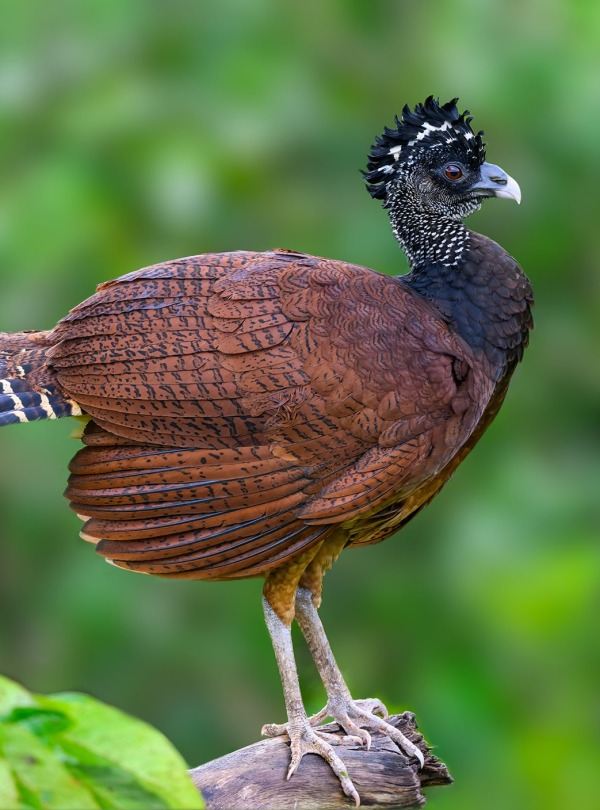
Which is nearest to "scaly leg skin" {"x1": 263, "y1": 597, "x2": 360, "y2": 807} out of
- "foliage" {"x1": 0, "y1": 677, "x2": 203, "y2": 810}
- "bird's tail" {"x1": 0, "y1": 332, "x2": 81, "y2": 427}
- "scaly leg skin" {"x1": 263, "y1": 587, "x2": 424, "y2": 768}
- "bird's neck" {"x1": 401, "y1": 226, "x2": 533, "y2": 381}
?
"scaly leg skin" {"x1": 263, "y1": 587, "x2": 424, "y2": 768}

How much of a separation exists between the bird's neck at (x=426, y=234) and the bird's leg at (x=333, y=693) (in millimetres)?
964

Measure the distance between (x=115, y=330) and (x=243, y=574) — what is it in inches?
26.4

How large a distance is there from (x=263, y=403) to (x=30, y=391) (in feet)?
1.99

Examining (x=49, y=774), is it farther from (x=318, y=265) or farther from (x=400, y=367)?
(x=318, y=265)

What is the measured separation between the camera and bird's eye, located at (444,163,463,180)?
296 cm

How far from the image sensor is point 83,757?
3.15 ft

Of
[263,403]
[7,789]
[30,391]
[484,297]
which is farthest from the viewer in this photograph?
[484,297]

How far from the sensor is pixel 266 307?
8.60ft

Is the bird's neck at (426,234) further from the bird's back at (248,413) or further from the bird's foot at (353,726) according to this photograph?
the bird's foot at (353,726)

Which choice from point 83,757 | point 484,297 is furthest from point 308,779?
point 83,757

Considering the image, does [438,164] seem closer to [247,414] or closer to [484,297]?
[484,297]

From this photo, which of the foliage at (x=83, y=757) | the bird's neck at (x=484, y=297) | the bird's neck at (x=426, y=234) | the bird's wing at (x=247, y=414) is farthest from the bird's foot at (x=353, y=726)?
the foliage at (x=83, y=757)

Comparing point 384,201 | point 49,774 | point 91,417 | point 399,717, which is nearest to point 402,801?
point 399,717

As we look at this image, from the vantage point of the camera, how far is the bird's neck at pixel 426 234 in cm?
292
